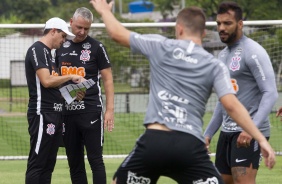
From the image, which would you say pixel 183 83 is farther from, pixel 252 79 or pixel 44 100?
pixel 44 100

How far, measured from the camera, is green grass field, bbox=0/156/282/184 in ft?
39.3

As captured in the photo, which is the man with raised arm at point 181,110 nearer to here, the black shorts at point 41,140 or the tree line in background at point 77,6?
the black shorts at point 41,140

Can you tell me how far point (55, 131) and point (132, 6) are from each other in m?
51.3

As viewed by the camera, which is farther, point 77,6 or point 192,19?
point 77,6

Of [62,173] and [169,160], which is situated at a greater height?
[169,160]

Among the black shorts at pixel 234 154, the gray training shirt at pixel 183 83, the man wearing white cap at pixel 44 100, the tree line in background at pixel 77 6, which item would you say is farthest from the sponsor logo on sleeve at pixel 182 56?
the tree line in background at pixel 77 6

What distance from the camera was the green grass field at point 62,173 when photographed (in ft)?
39.3

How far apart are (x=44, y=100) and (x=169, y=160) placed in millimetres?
2927

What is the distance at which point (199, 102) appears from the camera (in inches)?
260

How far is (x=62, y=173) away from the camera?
42.4 ft

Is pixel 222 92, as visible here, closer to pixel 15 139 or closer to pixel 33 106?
pixel 33 106

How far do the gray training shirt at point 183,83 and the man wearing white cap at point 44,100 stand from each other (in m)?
2.52

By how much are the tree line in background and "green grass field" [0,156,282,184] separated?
16.2 metres

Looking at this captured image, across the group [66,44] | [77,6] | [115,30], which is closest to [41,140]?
[66,44]
